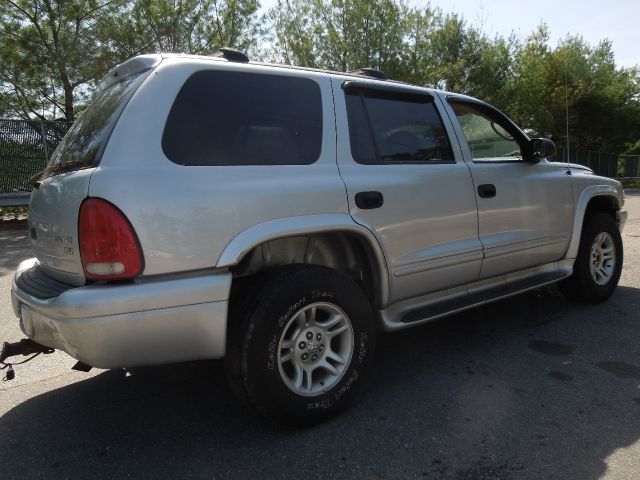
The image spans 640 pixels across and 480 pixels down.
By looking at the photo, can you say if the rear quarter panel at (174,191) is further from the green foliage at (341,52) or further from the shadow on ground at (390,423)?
the green foliage at (341,52)

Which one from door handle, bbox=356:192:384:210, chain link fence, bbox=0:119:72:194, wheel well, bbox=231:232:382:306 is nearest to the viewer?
wheel well, bbox=231:232:382:306

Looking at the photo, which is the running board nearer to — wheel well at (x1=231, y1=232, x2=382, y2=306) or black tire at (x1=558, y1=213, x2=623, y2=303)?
wheel well at (x1=231, y1=232, x2=382, y2=306)

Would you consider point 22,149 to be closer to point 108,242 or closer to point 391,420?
point 108,242

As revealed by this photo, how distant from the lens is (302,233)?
2578 millimetres

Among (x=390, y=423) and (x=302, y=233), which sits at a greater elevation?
(x=302, y=233)

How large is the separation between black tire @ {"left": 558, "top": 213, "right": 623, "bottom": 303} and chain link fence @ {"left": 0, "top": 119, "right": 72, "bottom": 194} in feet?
40.5

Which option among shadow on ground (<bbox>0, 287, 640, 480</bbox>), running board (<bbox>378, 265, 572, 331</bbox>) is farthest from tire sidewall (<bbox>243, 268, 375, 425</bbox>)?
running board (<bbox>378, 265, 572, 331</bbox>)

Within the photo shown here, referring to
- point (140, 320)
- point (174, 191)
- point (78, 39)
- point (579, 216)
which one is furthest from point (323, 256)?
point (78, 39)

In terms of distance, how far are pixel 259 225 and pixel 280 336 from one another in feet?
1.78

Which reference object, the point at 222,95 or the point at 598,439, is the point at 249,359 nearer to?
the point at 222,95

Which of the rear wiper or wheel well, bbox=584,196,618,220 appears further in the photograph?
wheel well, bbox=584,196,618,220

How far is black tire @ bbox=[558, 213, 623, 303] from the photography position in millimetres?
4520

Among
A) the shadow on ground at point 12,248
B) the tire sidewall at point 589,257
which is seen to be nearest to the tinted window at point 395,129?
the tire sidewall at point 589,257

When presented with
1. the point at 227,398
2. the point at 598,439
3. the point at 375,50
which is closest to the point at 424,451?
the point at 598,439
